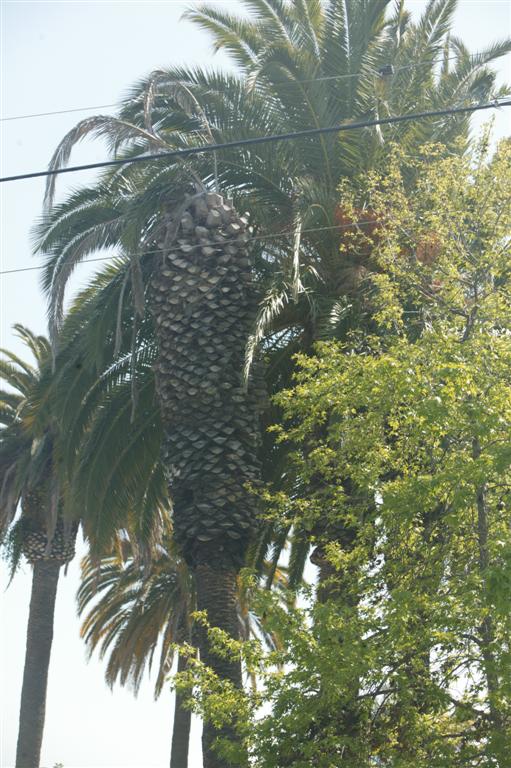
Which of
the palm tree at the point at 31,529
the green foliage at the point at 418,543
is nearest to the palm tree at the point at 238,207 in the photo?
the green foliage at the point at 418,543

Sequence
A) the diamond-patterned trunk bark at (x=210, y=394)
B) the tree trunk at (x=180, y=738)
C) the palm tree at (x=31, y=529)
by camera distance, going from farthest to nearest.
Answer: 1. the tree trunk at (x=180, y=738)
2. the palm tree at (x=31, y=529)
3. the diamond-patterned trunk bark at (x=210, y=394)

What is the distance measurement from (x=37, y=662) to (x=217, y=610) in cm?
1400

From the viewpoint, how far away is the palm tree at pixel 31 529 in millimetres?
28016

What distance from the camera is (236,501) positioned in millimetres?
16516

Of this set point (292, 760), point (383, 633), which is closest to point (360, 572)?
point (383, 633)

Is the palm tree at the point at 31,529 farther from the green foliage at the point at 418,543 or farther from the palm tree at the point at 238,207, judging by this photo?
the green foliage at the point at 418,543

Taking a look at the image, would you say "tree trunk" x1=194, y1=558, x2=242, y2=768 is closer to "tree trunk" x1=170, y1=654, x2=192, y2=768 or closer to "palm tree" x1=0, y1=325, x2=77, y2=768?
"palm tree" x1=0, y1=325, x2=77, y2=768

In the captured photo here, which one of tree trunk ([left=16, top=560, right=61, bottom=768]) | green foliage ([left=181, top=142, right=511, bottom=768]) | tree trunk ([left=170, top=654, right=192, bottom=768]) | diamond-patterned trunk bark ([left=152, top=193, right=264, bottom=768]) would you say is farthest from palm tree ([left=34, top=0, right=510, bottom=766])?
tree trunk ([left=170, top=654, right=192, bottom=768])

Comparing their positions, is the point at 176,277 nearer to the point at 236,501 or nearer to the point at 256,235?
the point at 256,235

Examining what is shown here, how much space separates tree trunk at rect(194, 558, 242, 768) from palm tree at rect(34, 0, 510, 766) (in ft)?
→ 0.09

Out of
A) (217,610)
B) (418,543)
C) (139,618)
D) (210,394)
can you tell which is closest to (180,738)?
(139,618)

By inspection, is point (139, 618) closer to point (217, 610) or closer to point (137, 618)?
point (137, 618)

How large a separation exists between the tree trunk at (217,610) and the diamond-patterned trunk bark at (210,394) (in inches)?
0.5

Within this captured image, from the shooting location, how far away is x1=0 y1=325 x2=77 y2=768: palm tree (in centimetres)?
2802
